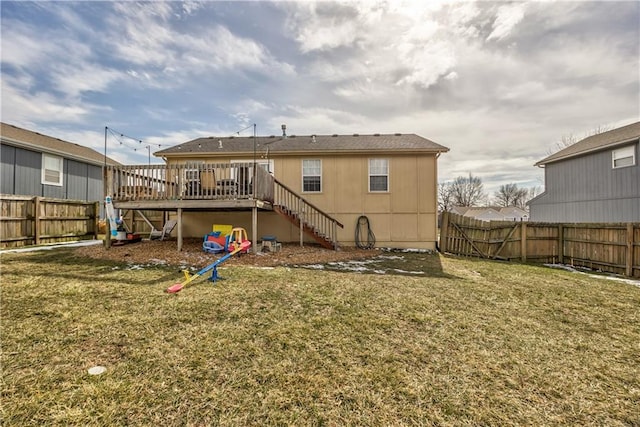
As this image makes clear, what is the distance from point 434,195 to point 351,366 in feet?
31.4

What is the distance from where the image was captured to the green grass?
Answer: 1.92 m

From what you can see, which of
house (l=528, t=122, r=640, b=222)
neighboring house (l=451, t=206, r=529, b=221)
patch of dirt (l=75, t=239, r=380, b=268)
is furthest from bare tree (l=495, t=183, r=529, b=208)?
patch of dirt (l=75, t=239, r=380, b=268)

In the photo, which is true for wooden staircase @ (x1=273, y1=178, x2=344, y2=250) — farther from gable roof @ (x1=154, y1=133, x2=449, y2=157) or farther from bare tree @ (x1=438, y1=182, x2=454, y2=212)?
bare tree @ (x1=438, y1=182, x2=454, y2=212)

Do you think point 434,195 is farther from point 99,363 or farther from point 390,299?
point 99,363

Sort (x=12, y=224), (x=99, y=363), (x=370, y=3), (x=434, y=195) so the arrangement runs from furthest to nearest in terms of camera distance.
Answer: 1. (x=434, y=195)
2. (x=12, y=224)
3. (x=370, y=3)
4. (x=99, y=363)

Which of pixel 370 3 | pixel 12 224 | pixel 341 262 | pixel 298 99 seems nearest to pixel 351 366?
pixel 341 262

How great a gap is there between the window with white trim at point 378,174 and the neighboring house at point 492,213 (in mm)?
37545

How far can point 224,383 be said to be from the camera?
7.21 feet

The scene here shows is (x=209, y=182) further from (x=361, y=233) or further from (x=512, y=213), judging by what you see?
(x=512, y=213)

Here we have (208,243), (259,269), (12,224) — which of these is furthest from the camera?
(12,224)

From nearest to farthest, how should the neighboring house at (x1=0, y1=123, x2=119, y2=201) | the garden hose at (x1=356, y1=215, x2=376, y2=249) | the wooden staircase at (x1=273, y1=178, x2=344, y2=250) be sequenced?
the wooden staircase at (x1=273, y1=178, x2=344, y2=250), the garden hose at (x1=356, y1=215, x2=376, y2=249), the neighboring house at (x1=0, y1=123, x2=119, y2=201)

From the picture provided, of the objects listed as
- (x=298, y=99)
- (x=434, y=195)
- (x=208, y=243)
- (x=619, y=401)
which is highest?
(x=298, y=99)

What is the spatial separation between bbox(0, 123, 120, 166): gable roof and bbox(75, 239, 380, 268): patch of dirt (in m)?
8.07

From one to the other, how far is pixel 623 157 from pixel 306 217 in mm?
14511
